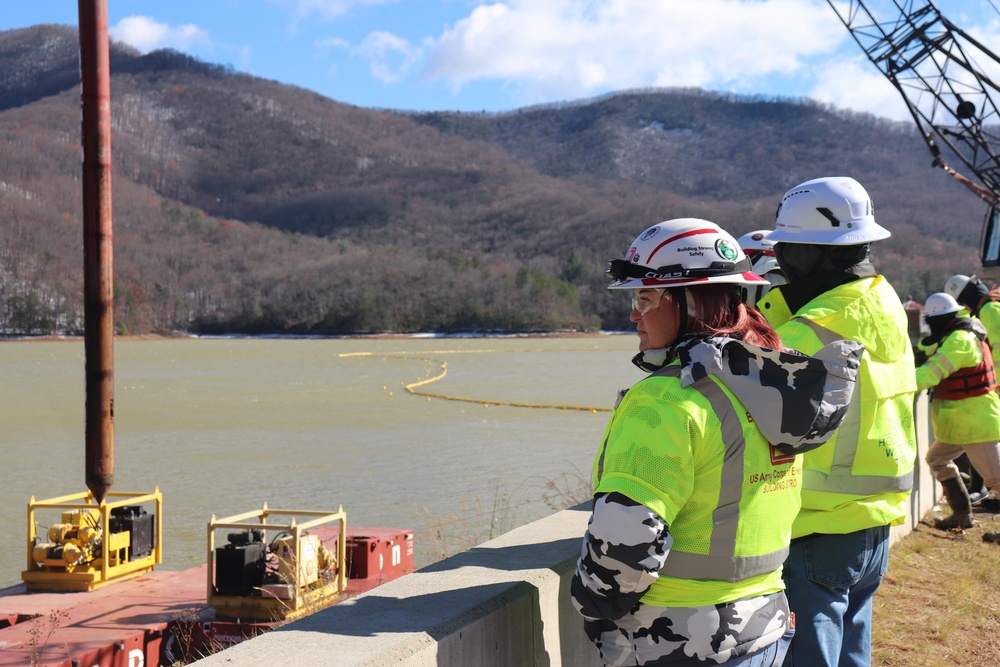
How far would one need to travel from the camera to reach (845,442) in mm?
3033

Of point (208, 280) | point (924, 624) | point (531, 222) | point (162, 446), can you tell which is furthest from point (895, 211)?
point (924, 624)

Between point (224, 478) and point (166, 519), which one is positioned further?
point (224, 478)

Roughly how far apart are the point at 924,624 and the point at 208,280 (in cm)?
15788

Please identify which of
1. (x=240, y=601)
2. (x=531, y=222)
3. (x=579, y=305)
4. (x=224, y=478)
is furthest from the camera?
(x=531, y=222)

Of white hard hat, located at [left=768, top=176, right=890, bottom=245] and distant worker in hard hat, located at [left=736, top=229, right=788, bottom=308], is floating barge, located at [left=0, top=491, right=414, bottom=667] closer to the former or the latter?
distant worker in hard hat, located at [left=736, top=229, right=788, bottom=308]

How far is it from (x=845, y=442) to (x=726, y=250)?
3.30 ft

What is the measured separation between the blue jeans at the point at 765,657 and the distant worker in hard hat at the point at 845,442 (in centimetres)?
55

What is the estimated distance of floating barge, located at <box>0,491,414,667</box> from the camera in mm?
7984

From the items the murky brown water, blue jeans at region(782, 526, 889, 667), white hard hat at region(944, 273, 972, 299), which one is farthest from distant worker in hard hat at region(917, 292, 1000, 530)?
the murky brown water

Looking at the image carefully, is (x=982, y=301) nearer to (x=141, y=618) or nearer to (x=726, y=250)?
(x=141, y=618)

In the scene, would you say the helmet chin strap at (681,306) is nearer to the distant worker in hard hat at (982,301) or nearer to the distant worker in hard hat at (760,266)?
the distant worker in hard hat at (760,266)

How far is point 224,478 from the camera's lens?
18891 millimetres

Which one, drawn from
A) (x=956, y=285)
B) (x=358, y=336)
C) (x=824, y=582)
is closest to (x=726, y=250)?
(x=824, y=582)

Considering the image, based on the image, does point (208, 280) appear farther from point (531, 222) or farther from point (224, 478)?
point (224, 478)
